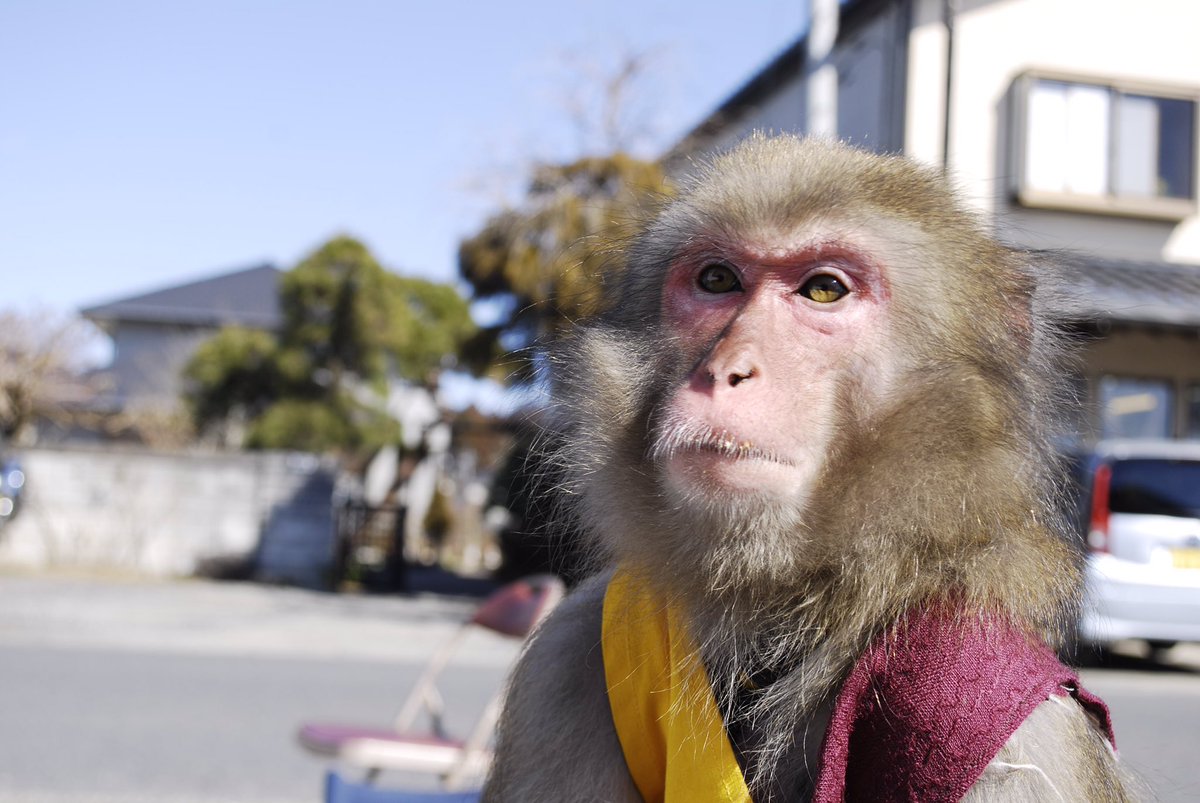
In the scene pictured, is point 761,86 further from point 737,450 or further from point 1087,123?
point 737,450

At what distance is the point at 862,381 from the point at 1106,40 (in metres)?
11.5

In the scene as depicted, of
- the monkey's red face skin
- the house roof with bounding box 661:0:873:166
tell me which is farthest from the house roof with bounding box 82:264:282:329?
the monkey's red face skin

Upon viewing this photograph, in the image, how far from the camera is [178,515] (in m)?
12.4

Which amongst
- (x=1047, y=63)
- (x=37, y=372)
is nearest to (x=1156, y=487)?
(x=1047, y=63)

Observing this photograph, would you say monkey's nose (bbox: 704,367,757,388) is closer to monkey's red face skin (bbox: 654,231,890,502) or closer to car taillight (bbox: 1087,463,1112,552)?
monkey's red face skin (bbox: 654,231,890,502)

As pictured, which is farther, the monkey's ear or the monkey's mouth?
the monkey's ear

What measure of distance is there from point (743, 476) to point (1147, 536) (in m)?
6.70

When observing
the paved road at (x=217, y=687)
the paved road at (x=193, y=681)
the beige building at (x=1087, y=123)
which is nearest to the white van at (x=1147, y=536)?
the paved road at (x=217, y=687)

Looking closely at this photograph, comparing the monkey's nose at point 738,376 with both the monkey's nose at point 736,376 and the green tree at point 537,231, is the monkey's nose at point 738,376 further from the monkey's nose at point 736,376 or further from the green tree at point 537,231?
the green tree at point 537,231

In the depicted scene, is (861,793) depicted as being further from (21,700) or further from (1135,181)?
(1135,181)

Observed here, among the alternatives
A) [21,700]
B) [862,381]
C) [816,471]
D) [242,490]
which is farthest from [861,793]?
[242,490]

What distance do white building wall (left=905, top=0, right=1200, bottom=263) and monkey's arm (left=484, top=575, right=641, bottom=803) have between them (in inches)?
386

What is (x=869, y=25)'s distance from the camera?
462 inches

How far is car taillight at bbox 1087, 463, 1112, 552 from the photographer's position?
7.25m
